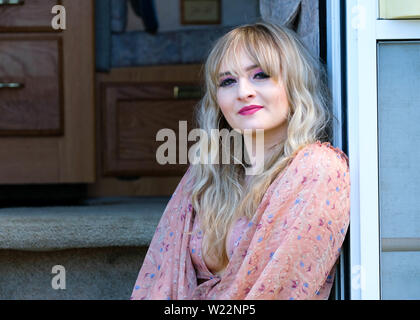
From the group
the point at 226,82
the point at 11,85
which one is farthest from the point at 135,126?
the point at 226,82

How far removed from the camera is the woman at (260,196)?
136cm

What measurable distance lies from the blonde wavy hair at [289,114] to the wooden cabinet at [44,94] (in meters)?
1.01

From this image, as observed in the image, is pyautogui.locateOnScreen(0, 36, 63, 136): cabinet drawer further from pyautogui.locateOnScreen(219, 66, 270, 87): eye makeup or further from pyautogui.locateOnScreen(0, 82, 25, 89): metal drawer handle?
pyautogui.locateOnScreen(219, 66, 270, 87): eye makeup

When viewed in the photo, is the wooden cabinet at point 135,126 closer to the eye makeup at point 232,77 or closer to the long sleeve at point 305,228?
the eye makeup at point 232,77

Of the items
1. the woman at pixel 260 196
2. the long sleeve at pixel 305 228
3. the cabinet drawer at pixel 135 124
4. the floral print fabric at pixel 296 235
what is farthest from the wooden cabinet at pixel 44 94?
the long sleeve at pixel 305 228

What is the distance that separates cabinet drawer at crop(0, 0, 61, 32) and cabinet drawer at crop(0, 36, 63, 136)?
51mm

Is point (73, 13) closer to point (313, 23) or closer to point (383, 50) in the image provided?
point (313, 23)

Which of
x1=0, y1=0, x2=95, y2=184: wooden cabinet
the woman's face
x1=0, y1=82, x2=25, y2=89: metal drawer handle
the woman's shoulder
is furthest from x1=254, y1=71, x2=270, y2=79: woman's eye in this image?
x1=0, y1=82, x2=25, y2=89: metal drawer handle

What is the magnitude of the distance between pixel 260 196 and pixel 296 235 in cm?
18

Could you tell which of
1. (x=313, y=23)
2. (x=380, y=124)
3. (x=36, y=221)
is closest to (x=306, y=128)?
(x=380, y=124)

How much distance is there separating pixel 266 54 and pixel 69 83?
1214 millimetres

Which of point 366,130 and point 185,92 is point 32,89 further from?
point 366,130

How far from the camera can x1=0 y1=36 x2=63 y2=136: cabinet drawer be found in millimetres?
2484

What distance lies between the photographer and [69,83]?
252 centimetres
